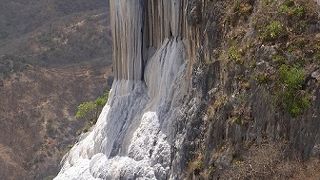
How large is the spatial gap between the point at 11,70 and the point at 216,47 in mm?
52375

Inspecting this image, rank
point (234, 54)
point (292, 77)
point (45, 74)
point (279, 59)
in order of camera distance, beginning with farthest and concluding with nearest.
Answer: point (45, 74) → point (234, 54) → point (279, 59) → point (292, 77)

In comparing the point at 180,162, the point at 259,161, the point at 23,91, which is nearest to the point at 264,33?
the point at 259,161

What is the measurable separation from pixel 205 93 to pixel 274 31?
3028 millimetres

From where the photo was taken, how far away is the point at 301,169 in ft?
35.9

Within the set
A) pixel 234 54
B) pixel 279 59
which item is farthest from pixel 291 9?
pixel 234 54

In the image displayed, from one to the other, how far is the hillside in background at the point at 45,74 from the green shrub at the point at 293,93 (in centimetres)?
3397

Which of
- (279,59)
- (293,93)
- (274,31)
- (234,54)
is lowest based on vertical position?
(293,93)

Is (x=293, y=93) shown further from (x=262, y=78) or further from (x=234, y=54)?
(x=234, y=54)

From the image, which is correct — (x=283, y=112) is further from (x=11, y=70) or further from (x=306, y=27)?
(x=11, y=70)

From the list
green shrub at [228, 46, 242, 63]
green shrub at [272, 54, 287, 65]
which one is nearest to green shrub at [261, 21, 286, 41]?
green shrub at [272, 54, 287, 65]

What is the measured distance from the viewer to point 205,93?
15523 mm

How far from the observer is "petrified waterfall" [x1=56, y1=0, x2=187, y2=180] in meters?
17.9

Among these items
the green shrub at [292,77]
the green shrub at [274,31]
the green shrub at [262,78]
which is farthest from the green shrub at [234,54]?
the green shrub at [292,77]

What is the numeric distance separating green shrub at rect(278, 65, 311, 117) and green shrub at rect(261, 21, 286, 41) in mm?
A: 1118
